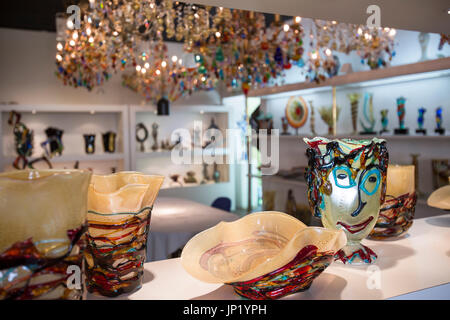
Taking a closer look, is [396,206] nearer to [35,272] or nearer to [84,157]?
[35,272]

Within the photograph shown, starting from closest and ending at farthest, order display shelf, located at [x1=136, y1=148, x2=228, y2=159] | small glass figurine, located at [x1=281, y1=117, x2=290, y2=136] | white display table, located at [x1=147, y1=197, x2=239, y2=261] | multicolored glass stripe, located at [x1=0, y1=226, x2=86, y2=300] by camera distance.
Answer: multicolored glass stripe, located at [x1=0, y1=226, x2=86, y2=300], white display table, located at [x1=147, y1=197, x2=239, y2=261], small glass figurine, located at [x1=281, y1=117, x2=290, y2=136], display shelf, located at [x1=136, y1=148, x2=228, y2=159]

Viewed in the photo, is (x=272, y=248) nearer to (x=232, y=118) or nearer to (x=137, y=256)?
(x=137, y=256)

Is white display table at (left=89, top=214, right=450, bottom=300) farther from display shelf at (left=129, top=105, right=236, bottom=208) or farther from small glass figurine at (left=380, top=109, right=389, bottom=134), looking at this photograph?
display shelf at (left=129, top=105, right=236, bottom=208)

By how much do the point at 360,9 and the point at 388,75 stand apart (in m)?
2.44

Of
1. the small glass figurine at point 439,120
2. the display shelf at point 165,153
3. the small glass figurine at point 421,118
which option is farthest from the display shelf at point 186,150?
the small glass figurine at point 439,120

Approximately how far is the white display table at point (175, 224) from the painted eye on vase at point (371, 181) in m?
1.89

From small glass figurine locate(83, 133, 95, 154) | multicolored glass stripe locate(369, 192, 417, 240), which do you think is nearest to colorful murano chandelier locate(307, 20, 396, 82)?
multicolored glass stripe locate(369, 192, 417, 240)

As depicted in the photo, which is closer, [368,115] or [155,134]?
[368,115]

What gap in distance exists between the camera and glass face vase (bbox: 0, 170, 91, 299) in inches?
18.5

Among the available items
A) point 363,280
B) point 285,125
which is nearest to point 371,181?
point 363,280

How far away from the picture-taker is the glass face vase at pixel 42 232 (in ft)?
1.55

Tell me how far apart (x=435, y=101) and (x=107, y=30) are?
2589 millimetres

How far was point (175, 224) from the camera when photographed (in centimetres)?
282

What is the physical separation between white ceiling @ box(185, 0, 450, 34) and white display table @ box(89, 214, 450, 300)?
0.54 m
